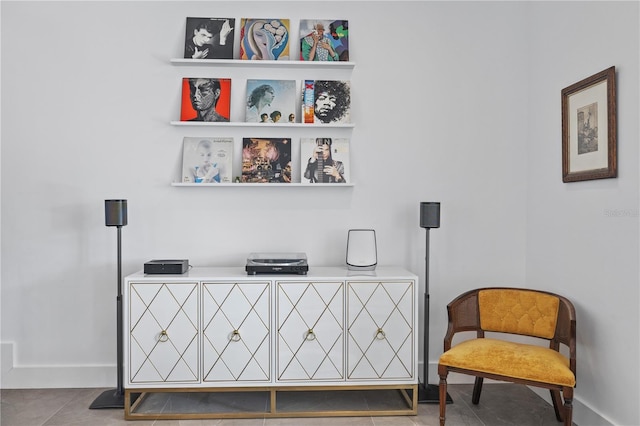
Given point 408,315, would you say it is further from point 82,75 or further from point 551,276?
point 82,75

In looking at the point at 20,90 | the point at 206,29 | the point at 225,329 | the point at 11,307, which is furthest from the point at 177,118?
the point at 11,307

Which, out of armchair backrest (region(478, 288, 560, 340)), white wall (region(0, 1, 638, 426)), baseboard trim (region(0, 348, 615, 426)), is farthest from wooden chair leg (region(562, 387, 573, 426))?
white wall (region(0, 1, 638, 426))

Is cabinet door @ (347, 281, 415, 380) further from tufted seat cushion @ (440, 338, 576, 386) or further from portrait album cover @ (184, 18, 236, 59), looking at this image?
portrait album cover @ (184, 18, 236, 59)

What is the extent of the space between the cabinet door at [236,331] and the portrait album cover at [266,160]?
30.9 inches

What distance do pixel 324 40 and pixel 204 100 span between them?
35.5 inches

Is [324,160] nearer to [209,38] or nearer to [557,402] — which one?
[209,38]

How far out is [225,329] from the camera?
114 inches

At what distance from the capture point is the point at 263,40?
11.0 ft

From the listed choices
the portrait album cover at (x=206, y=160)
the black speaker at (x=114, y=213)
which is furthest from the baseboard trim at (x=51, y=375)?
the portrait album cover at (x=206, y=160)

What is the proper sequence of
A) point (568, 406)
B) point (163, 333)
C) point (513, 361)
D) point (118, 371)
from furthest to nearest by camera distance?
point (118, 371)
point (163, 333)
point (513, 361)
point (568, 406)

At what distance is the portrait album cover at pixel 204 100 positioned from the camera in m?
3.32

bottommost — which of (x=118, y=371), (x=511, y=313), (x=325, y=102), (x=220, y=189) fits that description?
(x=118, y=371)

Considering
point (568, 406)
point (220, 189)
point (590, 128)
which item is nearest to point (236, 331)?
point (220, 189)

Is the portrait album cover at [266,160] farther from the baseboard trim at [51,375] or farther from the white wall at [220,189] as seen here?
the baseboard trim at [51,375]
